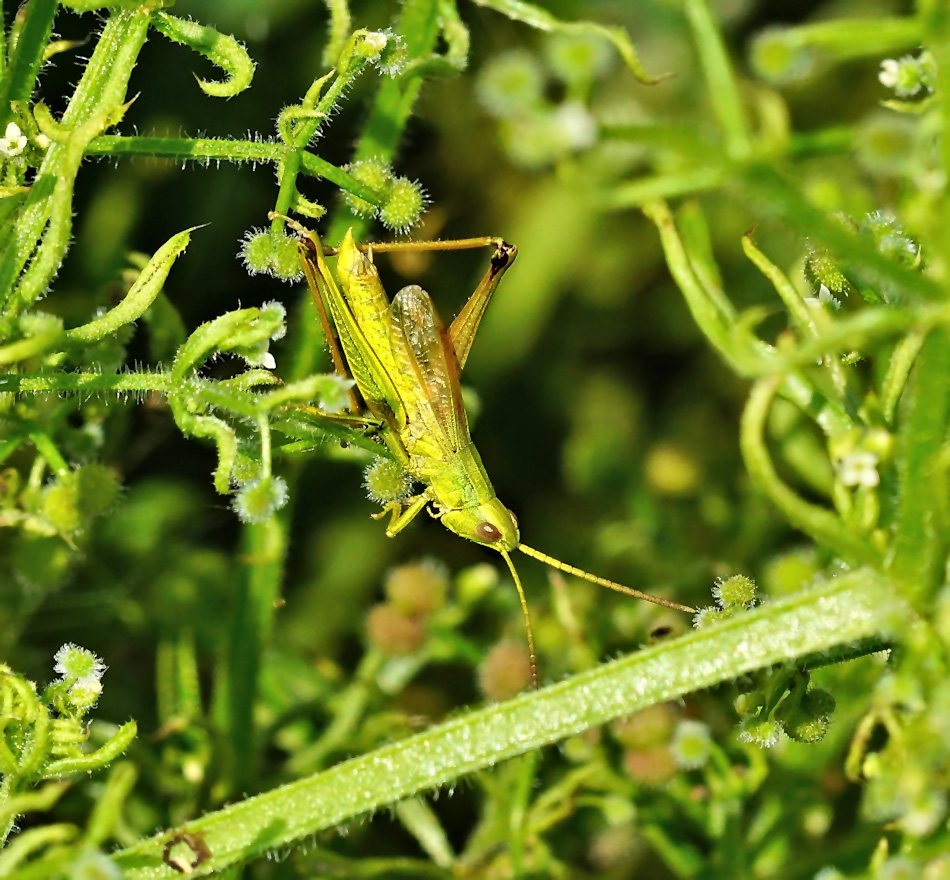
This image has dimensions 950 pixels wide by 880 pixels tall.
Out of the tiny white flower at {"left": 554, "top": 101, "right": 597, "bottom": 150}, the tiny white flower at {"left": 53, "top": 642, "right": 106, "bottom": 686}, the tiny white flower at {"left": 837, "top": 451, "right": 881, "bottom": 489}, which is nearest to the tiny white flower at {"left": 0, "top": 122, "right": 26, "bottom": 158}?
the tiny white flower at {"left": 53, "top": 642, "right": 106, "bottom": 686}

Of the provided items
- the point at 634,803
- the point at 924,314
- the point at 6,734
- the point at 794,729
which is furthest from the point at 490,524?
the point at 924,314

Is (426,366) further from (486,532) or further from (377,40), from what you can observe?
(377,40)

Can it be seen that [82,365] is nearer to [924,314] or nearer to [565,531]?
[924,314]

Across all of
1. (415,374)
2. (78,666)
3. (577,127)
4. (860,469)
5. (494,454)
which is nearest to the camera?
(577,127)

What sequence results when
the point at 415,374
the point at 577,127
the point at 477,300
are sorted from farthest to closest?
the point at 477,300 < the point at 415,374 < the point at 577,127

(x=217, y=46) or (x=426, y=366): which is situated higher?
(x=217, y=46)

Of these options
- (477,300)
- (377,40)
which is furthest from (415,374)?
(377,40)
